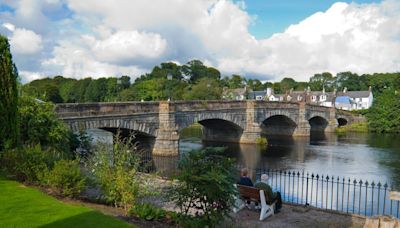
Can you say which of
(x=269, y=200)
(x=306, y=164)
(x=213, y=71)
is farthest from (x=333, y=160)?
(x=213, y=71)

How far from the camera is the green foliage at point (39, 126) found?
1617 cm

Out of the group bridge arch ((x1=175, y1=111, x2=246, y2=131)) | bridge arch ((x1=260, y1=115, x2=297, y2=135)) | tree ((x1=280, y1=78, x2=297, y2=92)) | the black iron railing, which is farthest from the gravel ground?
tree ((x1=280, y1=78, x2=297, y2=92))

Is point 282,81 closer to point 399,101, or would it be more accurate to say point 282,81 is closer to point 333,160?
point 399,101

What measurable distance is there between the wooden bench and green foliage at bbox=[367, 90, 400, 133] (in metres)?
53.0

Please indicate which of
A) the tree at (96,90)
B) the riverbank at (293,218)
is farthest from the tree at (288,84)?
the riverbank at (293,218)

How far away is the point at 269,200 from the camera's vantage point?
1123 cm

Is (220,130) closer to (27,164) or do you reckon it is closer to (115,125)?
(115,125)

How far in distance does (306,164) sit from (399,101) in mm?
37315

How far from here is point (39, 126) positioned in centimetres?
1644

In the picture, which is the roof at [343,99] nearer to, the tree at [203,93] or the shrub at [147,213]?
the tree at [203,93]

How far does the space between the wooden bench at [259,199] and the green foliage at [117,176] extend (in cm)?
Answer: 300

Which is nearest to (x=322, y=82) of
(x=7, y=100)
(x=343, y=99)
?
(x=343, y=99)

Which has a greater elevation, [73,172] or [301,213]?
[73,172]

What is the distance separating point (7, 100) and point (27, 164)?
3.31 meters
